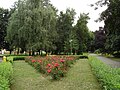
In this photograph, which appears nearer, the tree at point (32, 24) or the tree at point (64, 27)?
the tree at point (32, 24)

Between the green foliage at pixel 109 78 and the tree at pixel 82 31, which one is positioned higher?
the tree at pixel 82 31

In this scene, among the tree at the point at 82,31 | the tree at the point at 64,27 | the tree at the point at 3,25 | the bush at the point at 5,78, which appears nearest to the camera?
the bush at the point at 5,78

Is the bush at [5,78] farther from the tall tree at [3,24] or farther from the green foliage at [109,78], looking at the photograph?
the tall tree at [3,24]

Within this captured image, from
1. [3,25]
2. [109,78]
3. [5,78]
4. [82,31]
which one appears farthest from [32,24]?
[109,78]

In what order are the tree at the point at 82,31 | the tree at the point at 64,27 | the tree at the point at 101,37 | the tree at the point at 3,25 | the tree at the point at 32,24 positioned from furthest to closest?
the tree at the point at 101,37, the tree at the point at 82,31, the tree at the point at 64,27, the tree at the point at 3,25, the tree at the point at 32,24

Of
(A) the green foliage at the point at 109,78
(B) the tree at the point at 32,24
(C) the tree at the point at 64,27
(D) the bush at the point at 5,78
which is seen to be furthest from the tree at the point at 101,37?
(D) the bush at the point at 5,78

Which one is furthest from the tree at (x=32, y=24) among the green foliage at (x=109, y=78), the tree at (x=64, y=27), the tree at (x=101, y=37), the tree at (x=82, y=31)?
the tree at (x=101, y=37)

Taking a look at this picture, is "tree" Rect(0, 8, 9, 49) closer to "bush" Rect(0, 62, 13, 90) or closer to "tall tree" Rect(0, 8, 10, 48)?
"tall tree" Rect(0, 8, 10, 48)

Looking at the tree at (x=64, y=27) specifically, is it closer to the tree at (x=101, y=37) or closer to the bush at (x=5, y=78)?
the tree at (x=101, y=37)

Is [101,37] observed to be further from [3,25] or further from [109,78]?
[109,78]

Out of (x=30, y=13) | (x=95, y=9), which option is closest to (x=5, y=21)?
(x=30, y=13)

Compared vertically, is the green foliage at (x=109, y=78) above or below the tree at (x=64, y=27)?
below

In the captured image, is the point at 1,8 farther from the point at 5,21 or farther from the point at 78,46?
the point at 78,46

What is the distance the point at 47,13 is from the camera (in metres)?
32.9
